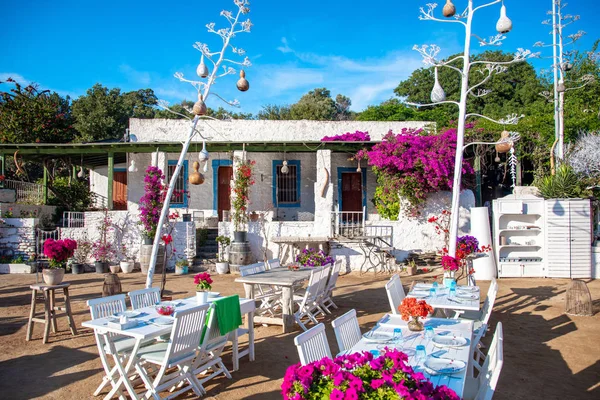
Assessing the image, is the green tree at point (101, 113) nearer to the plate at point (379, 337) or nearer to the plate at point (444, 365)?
the plate at point (379, 337)

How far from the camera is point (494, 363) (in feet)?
10.2

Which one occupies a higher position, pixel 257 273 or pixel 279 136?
pixel 279 136

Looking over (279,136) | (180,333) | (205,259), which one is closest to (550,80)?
(279,136)

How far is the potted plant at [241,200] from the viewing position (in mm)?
12805

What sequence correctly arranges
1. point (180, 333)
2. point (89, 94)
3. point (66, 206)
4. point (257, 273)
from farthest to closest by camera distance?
point (89, 94) → point (66, 206) → point (257, 273) → point (180, 333)

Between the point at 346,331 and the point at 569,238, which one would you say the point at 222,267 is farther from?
the point at 569,238

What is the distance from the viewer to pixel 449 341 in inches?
147

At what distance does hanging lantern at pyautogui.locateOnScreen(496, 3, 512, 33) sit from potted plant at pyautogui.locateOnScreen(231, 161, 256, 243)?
8.13m

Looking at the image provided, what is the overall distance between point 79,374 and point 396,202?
992 centimetres

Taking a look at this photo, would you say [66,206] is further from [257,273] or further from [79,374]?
[79,374]

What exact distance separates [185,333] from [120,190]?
46.6 feet

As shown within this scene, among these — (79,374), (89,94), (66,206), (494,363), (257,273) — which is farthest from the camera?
(89,94)

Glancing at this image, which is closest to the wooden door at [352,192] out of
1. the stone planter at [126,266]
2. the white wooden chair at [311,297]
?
the stone planter at [126,266]

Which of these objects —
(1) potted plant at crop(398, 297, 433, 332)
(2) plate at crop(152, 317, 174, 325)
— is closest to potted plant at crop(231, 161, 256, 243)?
(2) plate at crop(152, 317, 174, 325)
